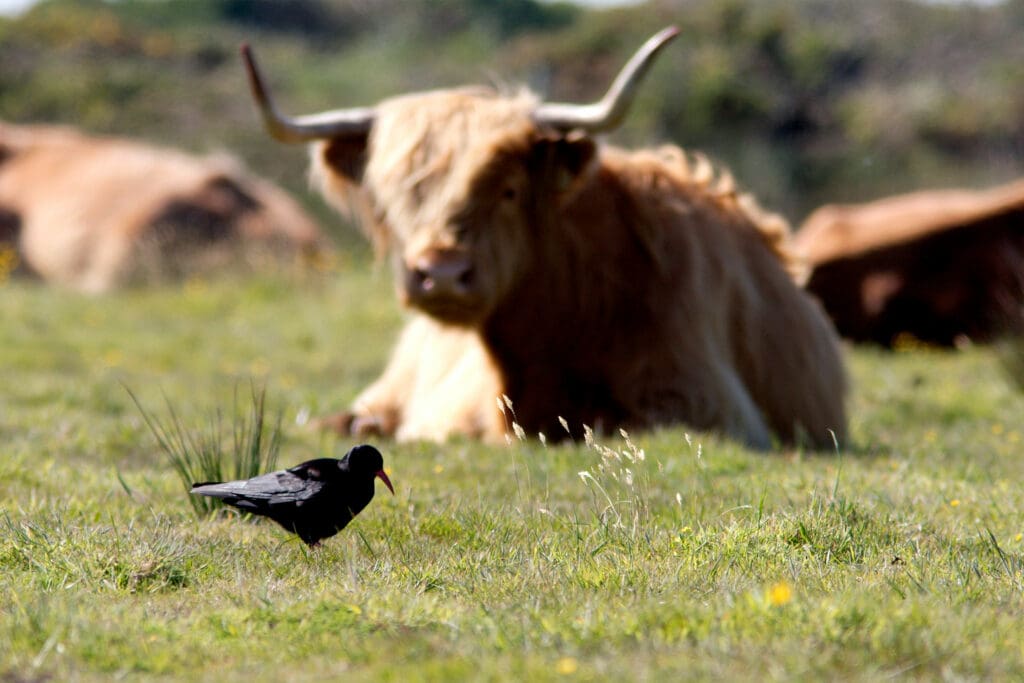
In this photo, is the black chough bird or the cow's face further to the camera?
the cow's face

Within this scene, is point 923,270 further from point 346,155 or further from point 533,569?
point 533,569

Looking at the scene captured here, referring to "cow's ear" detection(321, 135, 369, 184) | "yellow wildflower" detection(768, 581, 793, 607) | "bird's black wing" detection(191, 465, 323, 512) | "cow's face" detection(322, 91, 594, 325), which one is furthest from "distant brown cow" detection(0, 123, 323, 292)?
"yellow wildflower" detection(768, 581, 793, 607)

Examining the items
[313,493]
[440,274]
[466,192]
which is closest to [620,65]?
[466,192]

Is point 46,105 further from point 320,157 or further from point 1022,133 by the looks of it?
point 320,157

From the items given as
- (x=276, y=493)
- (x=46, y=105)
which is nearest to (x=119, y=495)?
(x=276, y=493)

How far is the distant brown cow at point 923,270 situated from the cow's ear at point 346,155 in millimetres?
6382

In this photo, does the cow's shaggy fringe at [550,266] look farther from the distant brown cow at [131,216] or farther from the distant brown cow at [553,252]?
the distant brown cow at [131,216]

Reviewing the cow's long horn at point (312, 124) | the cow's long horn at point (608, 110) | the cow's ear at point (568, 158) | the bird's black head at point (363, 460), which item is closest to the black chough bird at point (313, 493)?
the bird's black head at point (363, 460)

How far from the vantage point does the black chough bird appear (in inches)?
159

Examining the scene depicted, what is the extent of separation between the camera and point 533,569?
3746 mm

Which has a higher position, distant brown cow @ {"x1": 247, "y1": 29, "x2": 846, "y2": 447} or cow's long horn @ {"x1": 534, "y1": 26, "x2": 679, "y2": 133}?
cow's long horn @ {"x1": 534, "y1": 26, "x2": 679, "y2": 133}

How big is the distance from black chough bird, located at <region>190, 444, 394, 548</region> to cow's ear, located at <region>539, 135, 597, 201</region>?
2896 mm

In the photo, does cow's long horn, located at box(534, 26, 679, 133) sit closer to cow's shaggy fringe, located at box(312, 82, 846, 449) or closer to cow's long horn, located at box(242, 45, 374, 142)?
cow's shaggy fringe, located at box(312, 82, 846, 449)

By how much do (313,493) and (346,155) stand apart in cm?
372
